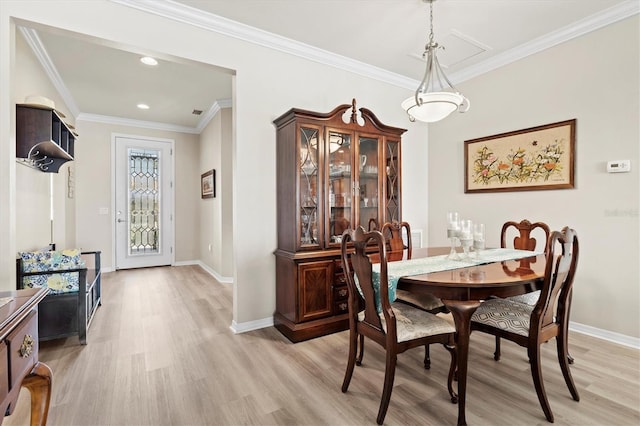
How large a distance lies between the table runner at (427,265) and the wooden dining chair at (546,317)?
0.33 meters

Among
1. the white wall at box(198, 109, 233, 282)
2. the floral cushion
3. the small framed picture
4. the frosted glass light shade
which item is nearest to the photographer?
the frosted glass light shade

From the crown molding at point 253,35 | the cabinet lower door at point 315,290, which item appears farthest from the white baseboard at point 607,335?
the crown molding at point 253,35

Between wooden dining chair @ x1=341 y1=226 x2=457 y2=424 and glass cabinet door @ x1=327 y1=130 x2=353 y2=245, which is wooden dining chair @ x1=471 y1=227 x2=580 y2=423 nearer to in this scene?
wooden dining chair @ x1=341 y1=226 x2=457 y2=424

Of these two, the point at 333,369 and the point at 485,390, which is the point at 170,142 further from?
the point at 485,390

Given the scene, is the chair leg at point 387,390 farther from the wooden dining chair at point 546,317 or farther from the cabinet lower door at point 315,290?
the cabinet lower door at point 315,290

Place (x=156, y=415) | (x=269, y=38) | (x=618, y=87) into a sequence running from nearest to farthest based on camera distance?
(x=156, y=415) < (x=618, y=87) < (x=269, y=38)

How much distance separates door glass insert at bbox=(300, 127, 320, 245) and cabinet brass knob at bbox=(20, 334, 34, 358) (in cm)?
184

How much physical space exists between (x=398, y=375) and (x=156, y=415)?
1477 millimetres

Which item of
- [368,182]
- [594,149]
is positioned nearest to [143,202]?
[368,182]

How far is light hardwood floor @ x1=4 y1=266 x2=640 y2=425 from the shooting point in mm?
1714

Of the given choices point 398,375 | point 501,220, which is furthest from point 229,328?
point 501,220

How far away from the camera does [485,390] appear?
1.95m

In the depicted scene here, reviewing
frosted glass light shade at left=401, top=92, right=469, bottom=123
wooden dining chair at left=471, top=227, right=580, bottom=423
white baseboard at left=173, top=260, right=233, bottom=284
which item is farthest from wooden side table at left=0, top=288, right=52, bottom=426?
white baseboard at left=173, top=260, right=233, bottom=284

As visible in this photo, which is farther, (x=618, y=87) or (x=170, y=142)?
(x=170, y=142)
